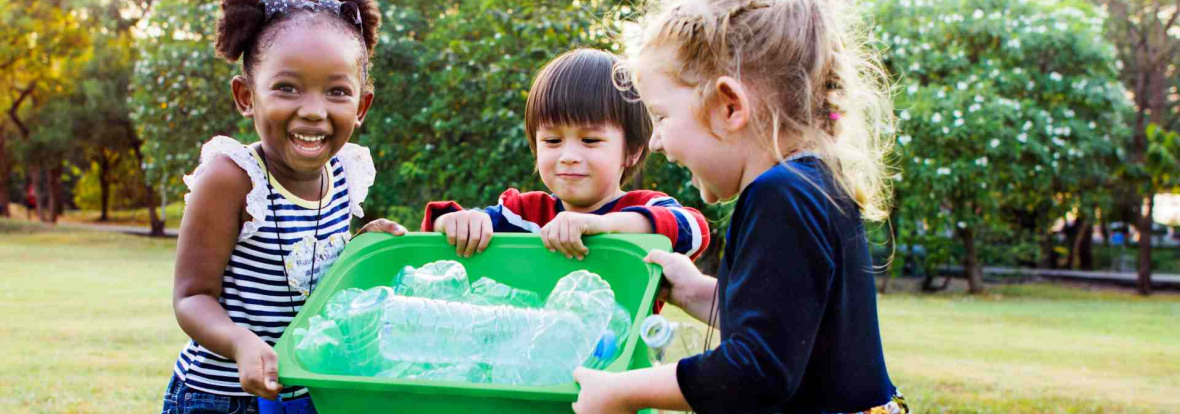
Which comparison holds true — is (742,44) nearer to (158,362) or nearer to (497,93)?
(158,362)

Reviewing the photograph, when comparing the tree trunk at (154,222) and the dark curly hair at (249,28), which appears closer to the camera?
the dark curly hair at (249,28)

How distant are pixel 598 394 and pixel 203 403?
3.37 ft

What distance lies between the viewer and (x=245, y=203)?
201cm

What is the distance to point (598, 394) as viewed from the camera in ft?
4.71

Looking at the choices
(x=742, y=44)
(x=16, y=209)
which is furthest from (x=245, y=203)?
(x=16, y=209)

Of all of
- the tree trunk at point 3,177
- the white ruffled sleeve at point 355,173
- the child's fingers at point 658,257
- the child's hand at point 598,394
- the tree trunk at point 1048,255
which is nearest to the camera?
the child's hand at point 598,394

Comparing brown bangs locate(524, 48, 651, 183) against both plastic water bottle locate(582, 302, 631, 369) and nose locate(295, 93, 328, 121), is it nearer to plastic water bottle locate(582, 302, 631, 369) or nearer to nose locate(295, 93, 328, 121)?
nose locate(295, 93, 328, 121)

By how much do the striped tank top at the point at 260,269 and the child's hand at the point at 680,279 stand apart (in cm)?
75

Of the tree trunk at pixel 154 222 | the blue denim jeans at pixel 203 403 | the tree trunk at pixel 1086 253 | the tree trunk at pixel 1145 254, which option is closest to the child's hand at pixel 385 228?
the blue denim jeans at pixel 203 403

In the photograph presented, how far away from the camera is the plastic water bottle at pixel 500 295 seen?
6.23ft

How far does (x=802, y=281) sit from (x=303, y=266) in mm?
1115

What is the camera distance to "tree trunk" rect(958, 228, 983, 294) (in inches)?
511

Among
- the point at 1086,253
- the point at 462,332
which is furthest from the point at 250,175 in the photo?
the point at 1086,253

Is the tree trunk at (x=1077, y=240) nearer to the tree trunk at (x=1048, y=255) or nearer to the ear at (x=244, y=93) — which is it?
the tree trunk at (x=1048, y=255)
